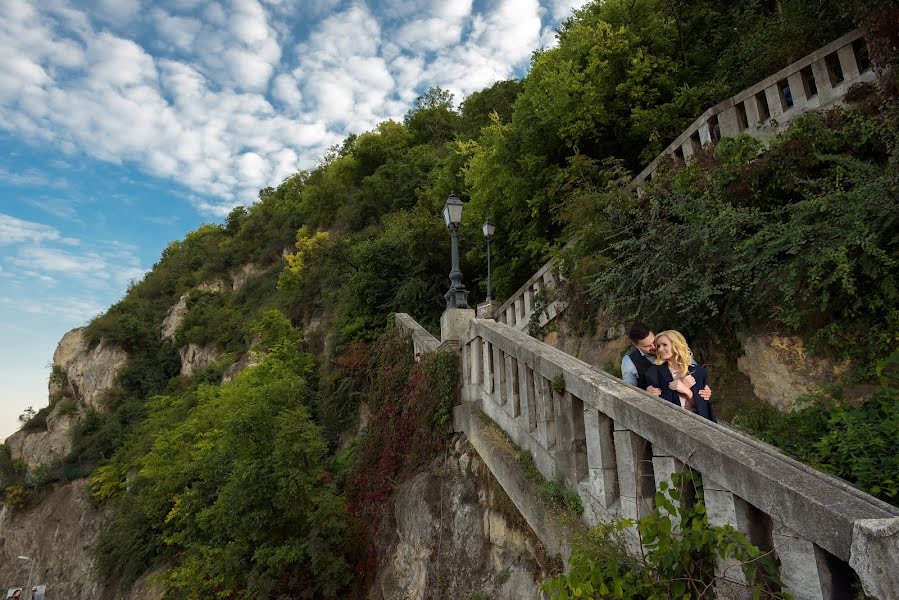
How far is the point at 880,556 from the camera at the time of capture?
161 cm

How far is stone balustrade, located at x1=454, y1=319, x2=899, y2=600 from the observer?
1777 millimetres

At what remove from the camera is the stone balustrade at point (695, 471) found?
178 cm

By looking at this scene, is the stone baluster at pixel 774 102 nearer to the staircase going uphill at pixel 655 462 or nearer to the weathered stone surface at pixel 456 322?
the staircase going uphill at pixel 655 462

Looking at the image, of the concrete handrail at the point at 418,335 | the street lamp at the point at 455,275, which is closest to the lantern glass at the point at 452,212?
the street lamp at the point at 455,275

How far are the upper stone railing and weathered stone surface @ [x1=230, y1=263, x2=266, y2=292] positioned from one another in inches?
1263

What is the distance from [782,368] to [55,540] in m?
32.2

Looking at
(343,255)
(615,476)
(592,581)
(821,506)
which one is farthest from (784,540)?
(343,255)

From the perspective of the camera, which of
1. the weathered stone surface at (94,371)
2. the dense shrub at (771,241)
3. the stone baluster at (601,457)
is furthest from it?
the weathered stone surface at (94,371)

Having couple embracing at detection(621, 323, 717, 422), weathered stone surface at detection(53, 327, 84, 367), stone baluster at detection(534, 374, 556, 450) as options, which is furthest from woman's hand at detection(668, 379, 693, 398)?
weathered stone surface at detection(53, 327, 84, 367)

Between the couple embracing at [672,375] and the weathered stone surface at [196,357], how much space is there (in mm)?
29589

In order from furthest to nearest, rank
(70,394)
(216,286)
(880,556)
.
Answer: (216,286)
(70,394)
(880,556)

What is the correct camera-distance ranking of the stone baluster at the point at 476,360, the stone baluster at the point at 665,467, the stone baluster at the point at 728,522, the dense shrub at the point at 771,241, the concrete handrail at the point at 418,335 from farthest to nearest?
the concrete handrail at the point at 418,335, the stone baluster at the point at 476,360, the dense shrub at the point at 771,241, the stone baluster at the point at 665,467, the stone baluster at the point at 728,522

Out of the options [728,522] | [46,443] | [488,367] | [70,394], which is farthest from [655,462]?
[70,394]

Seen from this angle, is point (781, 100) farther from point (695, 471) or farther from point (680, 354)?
point (695, 471)
